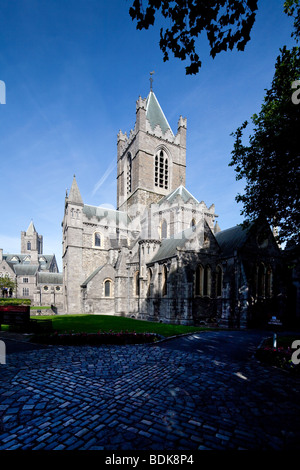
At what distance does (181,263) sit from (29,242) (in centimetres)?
7832

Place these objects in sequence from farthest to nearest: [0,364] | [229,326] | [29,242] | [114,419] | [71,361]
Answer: [29,242]
[229,326]
[71,361]
[0,364]
[114,419]

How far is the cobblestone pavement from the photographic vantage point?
3.84 meters

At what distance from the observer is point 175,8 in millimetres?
4418

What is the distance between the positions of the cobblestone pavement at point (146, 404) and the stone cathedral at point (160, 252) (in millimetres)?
9938

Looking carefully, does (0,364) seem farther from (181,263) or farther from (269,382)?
(181,263)

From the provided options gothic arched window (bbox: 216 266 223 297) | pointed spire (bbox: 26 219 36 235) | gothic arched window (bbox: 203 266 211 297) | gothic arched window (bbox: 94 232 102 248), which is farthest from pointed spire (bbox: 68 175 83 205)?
pointed spire (bbox: 26 219 36 235)

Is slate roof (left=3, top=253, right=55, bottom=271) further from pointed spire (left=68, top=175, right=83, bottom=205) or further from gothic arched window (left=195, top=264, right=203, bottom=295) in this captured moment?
gothic arched window (left=195, top=264, right=203, bottom=295)

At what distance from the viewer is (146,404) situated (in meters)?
5.04

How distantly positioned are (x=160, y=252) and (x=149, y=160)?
20.9m

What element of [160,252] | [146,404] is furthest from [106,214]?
[146,404]

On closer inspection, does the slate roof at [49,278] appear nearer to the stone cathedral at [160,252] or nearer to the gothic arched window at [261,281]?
the stone cathedral at [160,252]

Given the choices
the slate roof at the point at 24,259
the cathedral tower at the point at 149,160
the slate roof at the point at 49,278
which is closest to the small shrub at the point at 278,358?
the cathedral tower at the point at 149,160

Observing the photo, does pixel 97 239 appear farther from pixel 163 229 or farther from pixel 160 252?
pixel 160 252
